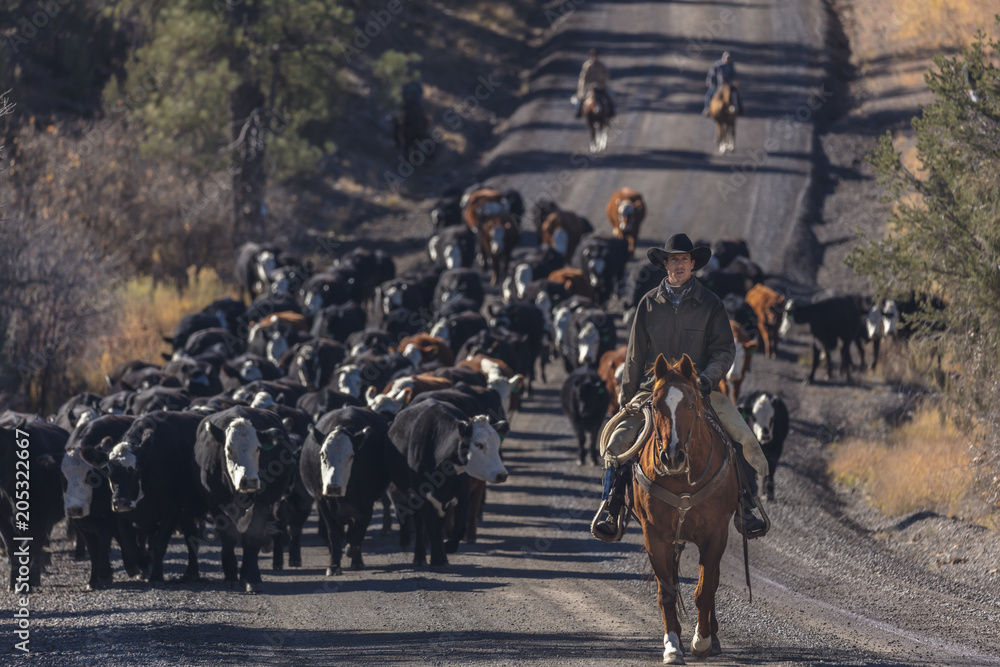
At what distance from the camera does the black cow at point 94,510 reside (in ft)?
41.2

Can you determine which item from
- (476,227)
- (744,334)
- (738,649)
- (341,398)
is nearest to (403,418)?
(341,398)

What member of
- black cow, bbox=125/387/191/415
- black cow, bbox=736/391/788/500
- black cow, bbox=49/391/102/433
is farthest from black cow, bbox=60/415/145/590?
black cow, bbox=736/391/788/500

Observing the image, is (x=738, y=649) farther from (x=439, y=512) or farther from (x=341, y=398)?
(x=341, y=398)

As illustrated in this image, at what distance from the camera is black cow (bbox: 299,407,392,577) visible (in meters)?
13.1

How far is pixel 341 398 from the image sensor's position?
1653 centimetres

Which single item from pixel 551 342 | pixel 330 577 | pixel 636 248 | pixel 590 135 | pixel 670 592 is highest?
pixel 590 135

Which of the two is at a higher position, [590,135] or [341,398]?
[590,135]

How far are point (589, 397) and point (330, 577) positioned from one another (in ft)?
20.5

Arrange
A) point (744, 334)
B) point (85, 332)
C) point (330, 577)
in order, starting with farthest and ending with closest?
point (85, 332) → point (744, 334) → point (330, 577)

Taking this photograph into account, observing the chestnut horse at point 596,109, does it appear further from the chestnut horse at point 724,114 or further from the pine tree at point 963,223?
the pine tree at point 963,223

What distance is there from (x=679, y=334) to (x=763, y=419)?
7932 mm

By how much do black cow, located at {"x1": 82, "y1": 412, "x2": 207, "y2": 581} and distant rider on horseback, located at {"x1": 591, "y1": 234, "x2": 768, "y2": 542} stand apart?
540cm

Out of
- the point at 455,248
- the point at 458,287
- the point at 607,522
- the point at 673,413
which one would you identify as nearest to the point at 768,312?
the point at 458,287

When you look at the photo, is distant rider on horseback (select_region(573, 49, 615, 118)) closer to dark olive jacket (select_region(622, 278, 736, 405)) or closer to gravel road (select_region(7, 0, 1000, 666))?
gravel road (select_region(7, 0, 1000, 666))
